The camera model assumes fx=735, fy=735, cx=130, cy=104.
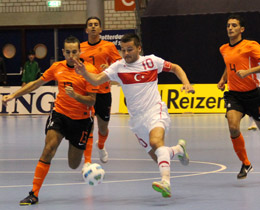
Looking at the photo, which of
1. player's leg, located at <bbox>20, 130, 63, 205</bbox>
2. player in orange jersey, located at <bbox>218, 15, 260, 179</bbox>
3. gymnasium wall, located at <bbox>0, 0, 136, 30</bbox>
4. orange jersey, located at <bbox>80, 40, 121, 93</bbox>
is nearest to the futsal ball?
player's leg, located at <bbox>20, 130, 63, 205</bbox>

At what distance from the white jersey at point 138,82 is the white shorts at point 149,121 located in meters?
0.06

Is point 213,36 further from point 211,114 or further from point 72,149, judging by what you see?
point 72,149

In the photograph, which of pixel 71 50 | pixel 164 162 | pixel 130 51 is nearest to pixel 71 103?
pixel 71 50

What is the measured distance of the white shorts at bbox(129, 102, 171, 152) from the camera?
26.1ft

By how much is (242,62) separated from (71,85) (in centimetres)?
236

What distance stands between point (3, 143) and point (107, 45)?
183 inches

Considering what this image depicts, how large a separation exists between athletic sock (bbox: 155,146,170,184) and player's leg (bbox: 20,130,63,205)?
1.16 metres

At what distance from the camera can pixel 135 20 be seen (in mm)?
28562

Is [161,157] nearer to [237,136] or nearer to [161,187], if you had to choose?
[161,187]

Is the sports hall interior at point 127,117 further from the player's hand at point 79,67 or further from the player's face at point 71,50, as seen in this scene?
the player's face at point 71,50

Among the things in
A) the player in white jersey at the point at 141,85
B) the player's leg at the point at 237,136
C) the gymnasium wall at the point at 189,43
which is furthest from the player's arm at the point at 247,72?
the gymnasium wall at the point at 189,43

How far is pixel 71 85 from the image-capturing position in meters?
8.63

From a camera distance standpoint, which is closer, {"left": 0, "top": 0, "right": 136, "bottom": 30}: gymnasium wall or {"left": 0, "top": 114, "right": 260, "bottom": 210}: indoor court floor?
{"left": 0, "top": 114, "right": 260, "bottom": 210}: indoor court floor

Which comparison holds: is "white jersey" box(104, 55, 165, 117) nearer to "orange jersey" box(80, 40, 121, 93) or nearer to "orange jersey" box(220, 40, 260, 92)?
"orange jersey" box(220, 40, 260, 92)
